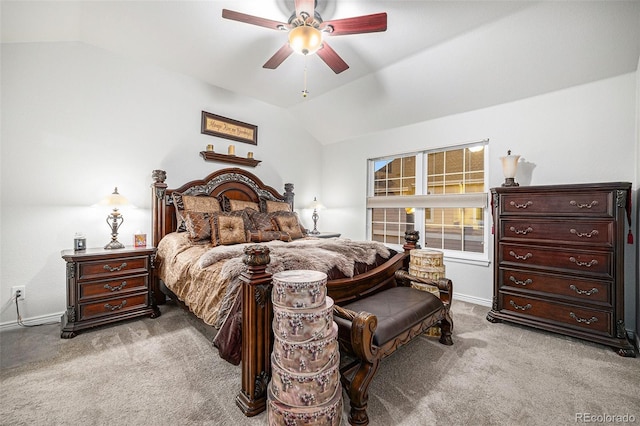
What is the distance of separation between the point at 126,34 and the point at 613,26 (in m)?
4.49

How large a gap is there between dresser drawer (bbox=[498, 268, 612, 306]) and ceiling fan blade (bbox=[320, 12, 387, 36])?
101 inches

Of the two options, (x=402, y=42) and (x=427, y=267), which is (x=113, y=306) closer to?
(x=427, y=267)

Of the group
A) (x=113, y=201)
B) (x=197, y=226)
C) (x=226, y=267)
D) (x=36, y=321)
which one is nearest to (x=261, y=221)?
(x=197, y=226)

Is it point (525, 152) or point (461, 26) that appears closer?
point (461, 26)

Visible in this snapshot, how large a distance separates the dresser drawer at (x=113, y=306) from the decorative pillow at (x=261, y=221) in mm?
1335

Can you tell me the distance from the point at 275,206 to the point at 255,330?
2.81m

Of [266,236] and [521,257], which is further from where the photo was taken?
[266,236]

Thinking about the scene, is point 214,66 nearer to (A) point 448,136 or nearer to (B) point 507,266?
(A) point 448,136

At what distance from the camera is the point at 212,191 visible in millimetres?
3721

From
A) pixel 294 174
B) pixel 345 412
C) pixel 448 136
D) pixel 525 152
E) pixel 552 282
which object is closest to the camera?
pixel 345 412

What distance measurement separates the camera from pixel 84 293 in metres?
2.41

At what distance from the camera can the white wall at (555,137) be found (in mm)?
2539

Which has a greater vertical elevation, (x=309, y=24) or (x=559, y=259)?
(x=309, y=24)

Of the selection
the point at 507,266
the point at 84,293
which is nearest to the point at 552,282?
the point at 507,266
